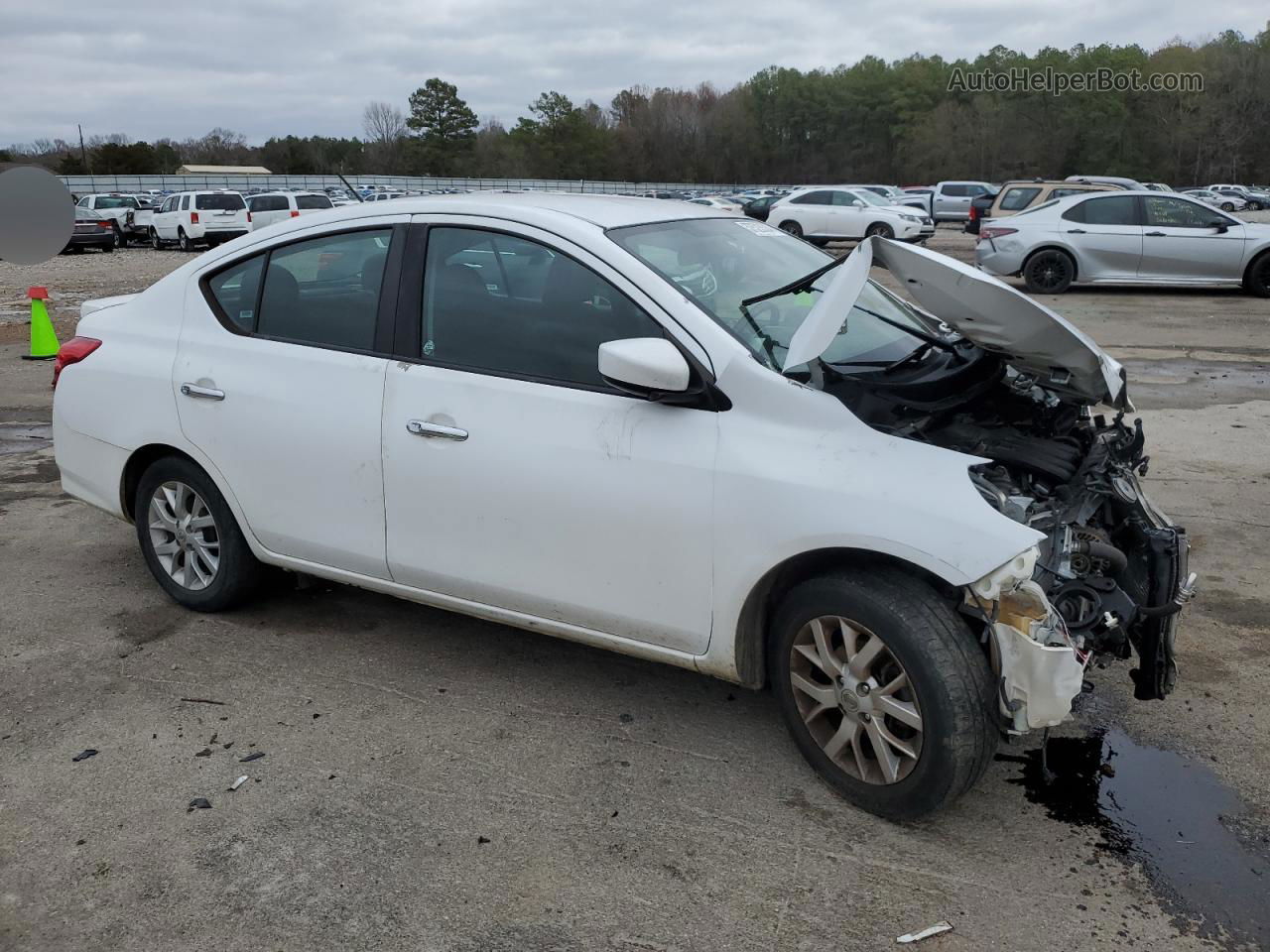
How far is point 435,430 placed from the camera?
3.63 m

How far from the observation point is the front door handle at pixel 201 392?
4.21 metres

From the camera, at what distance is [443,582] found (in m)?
3.79

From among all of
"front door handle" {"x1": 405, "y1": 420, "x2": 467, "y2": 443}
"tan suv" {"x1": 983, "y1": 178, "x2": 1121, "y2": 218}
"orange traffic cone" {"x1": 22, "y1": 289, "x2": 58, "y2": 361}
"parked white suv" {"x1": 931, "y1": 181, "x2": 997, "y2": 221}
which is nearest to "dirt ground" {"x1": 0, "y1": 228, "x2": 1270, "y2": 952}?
"front door handle" {"x1": 405, "y1": 420, "x2": 467, "y2": 443}

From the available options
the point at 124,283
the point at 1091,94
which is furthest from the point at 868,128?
the point at 124,283

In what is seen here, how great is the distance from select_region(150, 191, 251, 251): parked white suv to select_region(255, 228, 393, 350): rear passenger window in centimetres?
2820

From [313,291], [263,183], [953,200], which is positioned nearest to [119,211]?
[953,200]

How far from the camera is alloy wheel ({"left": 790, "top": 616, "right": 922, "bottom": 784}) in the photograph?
2.98 m

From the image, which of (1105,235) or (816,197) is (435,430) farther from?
(816,197)

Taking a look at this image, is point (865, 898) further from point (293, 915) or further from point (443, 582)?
point (443, 582)

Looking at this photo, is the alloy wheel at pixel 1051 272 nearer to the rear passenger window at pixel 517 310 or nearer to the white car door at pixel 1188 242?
the white car door at pixel 1188 242

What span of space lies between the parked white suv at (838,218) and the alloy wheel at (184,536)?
24078 millimetres

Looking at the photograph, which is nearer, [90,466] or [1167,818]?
[1167,818]

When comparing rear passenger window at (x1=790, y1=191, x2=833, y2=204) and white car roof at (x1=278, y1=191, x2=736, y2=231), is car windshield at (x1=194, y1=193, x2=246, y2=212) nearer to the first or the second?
rear passenger window at (x1=790, y1=191, x2=833, y2=204)

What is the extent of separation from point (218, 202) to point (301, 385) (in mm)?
30159
